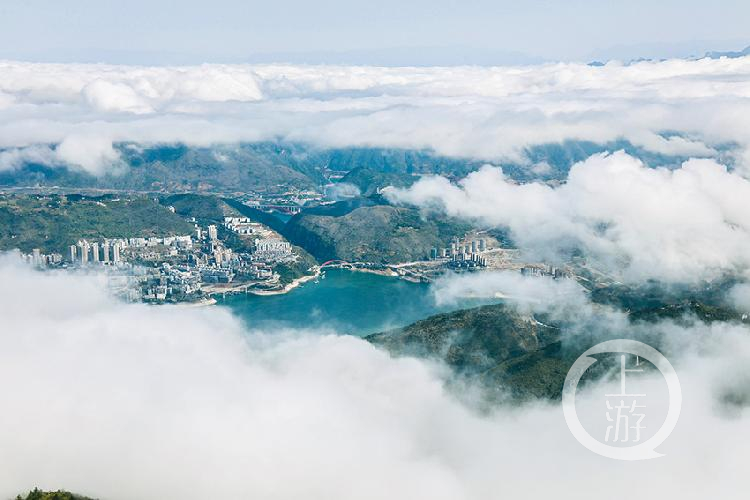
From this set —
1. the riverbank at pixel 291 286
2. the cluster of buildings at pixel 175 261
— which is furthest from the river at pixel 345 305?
the cluster of buildings at pixel 175 261

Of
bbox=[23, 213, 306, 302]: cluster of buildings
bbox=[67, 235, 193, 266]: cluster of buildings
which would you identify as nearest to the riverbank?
bbox=[23, 213, 306, 302]: cluster of buildings

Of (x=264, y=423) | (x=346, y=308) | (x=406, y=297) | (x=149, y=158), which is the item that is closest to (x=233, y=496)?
(x=264, y=423)

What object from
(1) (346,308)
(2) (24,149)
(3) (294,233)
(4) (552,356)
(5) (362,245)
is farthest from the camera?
(2) (24,149)

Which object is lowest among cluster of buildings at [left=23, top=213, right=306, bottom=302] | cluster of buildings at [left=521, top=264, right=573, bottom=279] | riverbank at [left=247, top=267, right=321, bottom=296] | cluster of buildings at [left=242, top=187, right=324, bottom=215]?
cluster of buildings at [left=242, top=187, right=324, bottom=215]

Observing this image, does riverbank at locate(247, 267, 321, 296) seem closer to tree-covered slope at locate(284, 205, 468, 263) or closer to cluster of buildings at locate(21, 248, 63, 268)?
tree-covered slope at locate(284, 205, 468, 263)

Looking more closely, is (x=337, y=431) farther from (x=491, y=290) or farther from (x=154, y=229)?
(x=154, y=229)

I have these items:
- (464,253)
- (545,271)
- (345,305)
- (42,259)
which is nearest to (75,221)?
(42,259)

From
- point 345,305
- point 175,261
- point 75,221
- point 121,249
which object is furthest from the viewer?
point 75,221

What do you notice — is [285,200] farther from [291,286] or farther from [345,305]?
[345,305]

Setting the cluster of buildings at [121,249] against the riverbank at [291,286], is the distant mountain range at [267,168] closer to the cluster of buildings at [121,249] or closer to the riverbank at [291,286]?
the cluster of buildings at [121,249]

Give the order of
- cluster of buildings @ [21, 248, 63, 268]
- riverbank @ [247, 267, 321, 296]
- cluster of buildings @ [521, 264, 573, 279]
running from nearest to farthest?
riverbank @ [247, 267, 321, 296] < cluster of buildings @ [521, 264, 573, 279] < cluster of buildings @ [21, 248, 63, 268]

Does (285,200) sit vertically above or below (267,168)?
below
